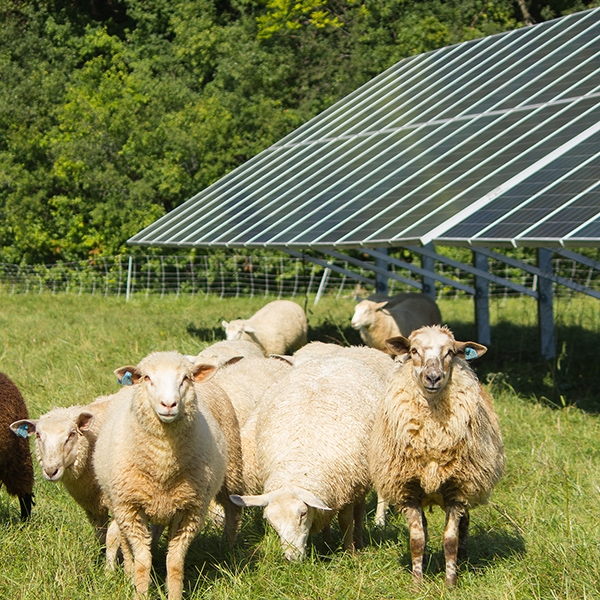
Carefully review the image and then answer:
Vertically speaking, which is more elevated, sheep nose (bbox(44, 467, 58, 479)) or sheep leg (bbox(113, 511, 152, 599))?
sheep nose (bbox(44, 467, 58, 479))

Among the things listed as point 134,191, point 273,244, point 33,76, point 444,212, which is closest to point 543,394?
point 444,212

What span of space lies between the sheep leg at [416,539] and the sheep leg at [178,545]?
4.22 ft

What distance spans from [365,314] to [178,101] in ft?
60.2

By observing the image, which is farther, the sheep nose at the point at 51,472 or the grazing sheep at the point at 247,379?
the grazing sheep at the point at 247,379

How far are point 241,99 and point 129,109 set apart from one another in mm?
3410

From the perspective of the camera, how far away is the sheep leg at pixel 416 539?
558 cm

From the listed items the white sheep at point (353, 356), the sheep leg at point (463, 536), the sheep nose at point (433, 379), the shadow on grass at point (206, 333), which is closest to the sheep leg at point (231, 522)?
the white sheep at point (353, 356)

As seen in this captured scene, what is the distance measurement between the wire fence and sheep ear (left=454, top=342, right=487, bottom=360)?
1888 cm

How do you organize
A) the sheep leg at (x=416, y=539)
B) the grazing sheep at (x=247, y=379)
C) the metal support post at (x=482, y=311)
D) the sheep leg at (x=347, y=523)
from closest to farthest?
the sheep leg at (x=416, y=539)
the sheep leg at (x=347, y=523)
the grazing sheep at (x=247, y=379)
the metal support post at (x=482, y=311)

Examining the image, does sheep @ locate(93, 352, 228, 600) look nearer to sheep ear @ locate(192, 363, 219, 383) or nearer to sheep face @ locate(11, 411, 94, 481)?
sheep ear @ locate(192, 363, 219, 383)

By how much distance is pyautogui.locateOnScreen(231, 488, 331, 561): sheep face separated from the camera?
5758mm

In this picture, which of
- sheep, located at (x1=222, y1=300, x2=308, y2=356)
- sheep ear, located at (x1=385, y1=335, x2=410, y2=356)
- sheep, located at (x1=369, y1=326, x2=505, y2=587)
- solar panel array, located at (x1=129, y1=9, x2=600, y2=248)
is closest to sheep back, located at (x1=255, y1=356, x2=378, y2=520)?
sheep, located at (x1=369, y1=326, x2=505, y2=587)

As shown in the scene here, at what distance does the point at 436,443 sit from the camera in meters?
5.65

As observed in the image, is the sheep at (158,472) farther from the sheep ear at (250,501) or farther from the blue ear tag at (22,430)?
the blue ear tag at (22,430)
